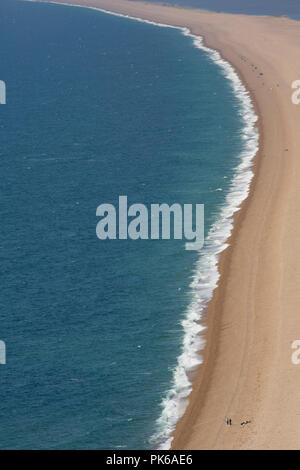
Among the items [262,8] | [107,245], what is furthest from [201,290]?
[262,8]

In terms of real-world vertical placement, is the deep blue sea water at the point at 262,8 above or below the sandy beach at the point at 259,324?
above

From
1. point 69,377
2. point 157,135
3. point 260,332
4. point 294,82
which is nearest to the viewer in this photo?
point 69,377

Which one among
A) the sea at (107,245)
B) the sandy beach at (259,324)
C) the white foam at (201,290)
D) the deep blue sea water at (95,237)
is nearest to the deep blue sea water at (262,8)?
the deep blue sea water at (95,237)

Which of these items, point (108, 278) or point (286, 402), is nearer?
point (286, 402)

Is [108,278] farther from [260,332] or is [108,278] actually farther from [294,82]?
[294,82]

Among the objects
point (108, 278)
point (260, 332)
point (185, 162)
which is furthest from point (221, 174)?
point (260, 332)

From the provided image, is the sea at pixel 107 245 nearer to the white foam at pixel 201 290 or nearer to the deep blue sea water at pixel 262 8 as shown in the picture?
the white foam at pixel 201 290
